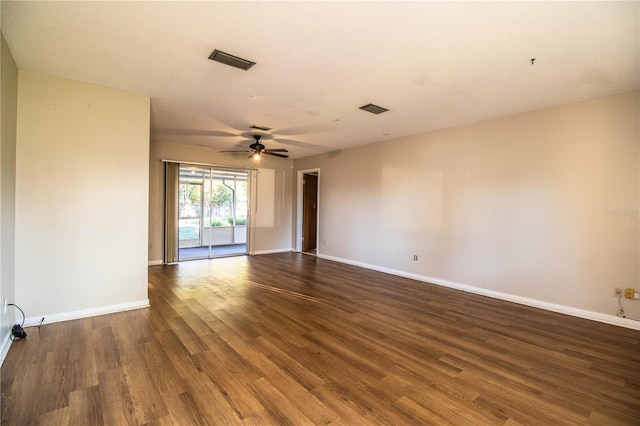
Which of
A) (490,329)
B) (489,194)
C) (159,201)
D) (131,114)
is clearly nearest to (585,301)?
(490,329)

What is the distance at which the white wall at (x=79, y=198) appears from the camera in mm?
3029

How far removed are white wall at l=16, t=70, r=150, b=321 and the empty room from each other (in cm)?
2

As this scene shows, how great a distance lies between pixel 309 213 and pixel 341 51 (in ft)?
20.0

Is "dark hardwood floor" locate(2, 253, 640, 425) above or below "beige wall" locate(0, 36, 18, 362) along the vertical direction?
below

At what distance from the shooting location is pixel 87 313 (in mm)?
3336

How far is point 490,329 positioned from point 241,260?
5213 mm

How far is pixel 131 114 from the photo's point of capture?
3562mm

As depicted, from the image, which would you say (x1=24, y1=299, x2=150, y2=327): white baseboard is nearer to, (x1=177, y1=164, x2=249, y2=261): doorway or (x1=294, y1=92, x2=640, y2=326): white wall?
(x1=177, y1=164, x2=249, y2=261): doorway

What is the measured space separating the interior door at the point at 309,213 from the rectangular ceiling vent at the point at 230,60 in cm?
558

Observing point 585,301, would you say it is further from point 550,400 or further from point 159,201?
point 159,201

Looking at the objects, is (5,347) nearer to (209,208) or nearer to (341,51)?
(341,51)

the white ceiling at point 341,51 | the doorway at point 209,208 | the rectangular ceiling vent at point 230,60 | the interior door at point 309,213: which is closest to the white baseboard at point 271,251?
the doorway at point 209,208

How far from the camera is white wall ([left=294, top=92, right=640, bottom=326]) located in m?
3.43

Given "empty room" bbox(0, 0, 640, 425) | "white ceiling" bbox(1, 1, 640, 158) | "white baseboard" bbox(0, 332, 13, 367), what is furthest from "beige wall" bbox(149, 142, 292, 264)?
"white baseboard" bbox(0, 332, 13, 367)
